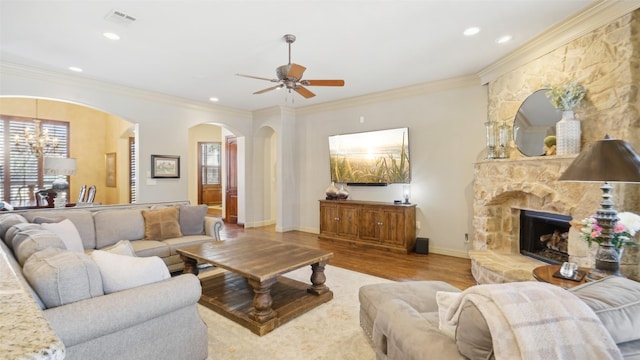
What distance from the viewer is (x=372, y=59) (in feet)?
13.5

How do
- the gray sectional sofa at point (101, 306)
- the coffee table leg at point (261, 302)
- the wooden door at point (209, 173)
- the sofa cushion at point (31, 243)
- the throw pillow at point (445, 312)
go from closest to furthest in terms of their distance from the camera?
the throw pillow at point (445, 312) → the gray sectional sofa at point (101, 306) → the sofa cushion at point (31, 243) → the coffee table leg at point (261, 302) → the wooden door at point (209, 173)

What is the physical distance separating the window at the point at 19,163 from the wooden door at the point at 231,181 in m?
4.13

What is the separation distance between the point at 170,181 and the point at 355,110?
4.04 metres

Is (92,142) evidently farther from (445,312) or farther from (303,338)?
(445,312)

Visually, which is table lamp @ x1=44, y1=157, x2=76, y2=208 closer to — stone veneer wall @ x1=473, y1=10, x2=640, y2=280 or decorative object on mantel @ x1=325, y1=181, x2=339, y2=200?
decorative object on mantel @ x1=325, y1=181, x2=339, y2=200

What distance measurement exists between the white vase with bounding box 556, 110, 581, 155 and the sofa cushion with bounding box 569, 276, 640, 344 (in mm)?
2357

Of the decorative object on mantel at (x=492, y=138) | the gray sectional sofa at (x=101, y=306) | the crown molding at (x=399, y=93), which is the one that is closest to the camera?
the gray sectional sofa at (x=101, y=306)

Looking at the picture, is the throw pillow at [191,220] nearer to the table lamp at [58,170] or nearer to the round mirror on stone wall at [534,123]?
the table lamp at [58,170]

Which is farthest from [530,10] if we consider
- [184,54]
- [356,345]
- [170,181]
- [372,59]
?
[170,181]

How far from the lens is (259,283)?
2557mm

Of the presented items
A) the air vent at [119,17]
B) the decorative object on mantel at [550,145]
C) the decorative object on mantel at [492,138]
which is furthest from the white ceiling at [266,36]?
the decorative object on mantel at [550,145]

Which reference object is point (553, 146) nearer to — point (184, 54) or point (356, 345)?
point (356, 345)

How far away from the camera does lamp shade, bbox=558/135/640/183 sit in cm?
188

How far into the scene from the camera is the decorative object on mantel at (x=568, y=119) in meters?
3.02
